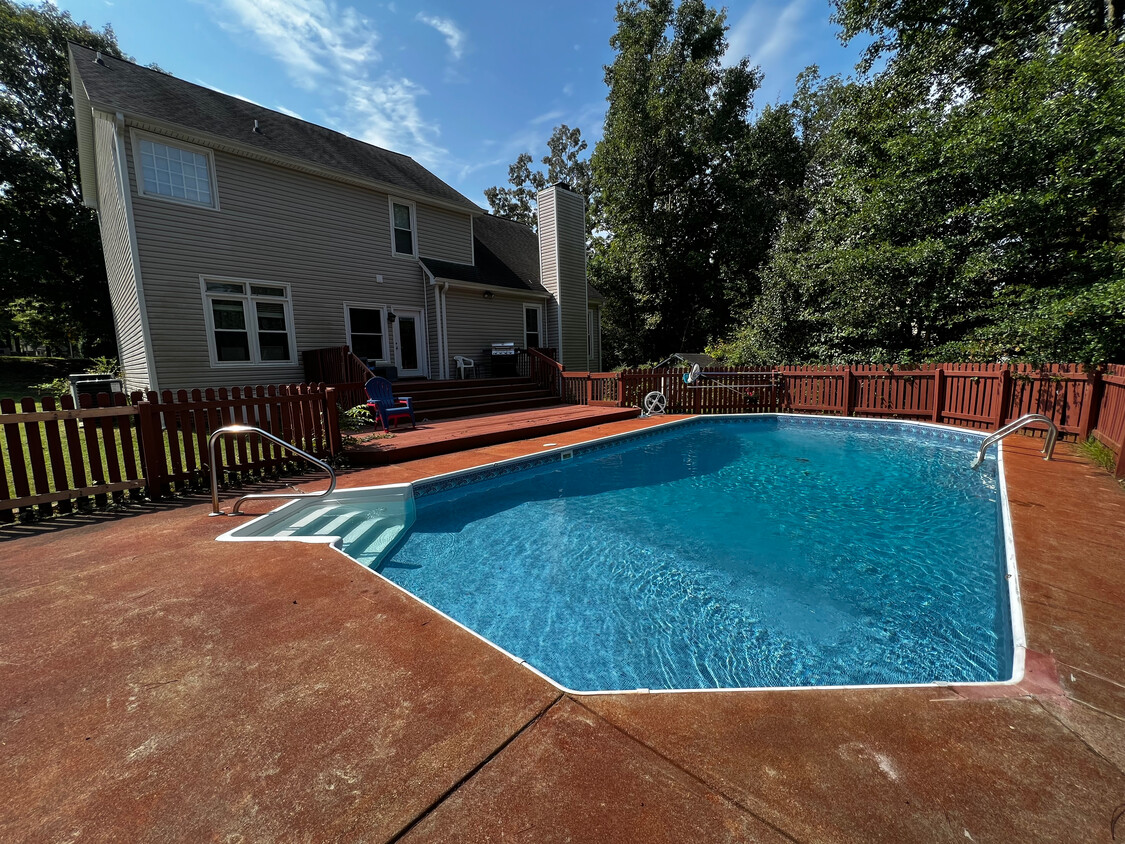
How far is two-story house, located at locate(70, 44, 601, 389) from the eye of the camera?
8.42 metres

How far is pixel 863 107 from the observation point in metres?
12.8

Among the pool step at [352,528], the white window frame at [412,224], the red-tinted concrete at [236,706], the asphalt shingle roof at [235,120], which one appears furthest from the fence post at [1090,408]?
→ the white window frame at [412,224]

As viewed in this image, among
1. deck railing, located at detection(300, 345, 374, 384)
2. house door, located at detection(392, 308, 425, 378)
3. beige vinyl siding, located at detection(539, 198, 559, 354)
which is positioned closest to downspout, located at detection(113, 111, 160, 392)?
deck railing, located at detection(300, 345, 374, 384)

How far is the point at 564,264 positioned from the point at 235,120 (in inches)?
355

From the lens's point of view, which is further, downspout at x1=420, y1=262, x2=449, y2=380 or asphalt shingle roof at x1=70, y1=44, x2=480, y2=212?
downspout at x1=420, y1=262, x2=449, y2=380

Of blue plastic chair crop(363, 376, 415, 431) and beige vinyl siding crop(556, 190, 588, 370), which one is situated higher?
beige vinyl siding crop(556, 190, 588, 370)

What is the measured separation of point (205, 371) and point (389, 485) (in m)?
6.61

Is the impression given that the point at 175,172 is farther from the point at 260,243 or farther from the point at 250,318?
the point at 250,318

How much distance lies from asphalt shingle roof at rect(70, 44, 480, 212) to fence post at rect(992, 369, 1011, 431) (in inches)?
521

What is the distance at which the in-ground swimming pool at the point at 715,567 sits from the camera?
9.39ft

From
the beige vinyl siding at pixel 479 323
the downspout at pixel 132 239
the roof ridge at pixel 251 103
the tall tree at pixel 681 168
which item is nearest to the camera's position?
the downspout at pixel 132 239

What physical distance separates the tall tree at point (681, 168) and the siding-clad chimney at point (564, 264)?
643cm

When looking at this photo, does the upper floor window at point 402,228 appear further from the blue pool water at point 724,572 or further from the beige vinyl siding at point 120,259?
the blue pool water at point 724,572

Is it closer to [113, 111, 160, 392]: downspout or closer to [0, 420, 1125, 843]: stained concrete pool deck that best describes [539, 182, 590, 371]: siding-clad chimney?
[113, 111, 160, 392]: downspout
